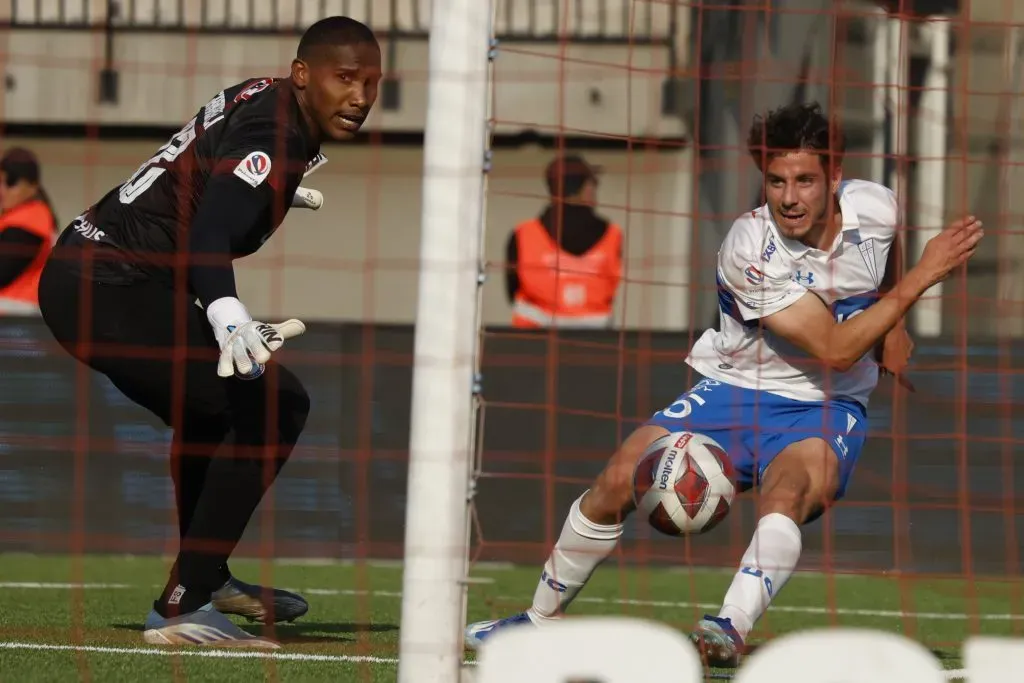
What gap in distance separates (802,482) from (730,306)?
73 cm

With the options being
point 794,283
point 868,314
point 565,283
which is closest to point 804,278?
point 794,283

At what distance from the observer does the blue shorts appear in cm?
557

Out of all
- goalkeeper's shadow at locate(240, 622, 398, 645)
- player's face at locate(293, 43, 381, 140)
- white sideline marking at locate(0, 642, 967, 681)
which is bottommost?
goalkeeper's shadow at locate(240, 622, 398, 645)

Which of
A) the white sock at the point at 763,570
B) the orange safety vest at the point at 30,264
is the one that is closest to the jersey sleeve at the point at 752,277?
the white sock at the point at 763,570

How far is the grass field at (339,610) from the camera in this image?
5008 mm

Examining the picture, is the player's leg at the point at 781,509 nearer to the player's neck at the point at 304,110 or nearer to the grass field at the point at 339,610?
the grass field at the point at 339,610

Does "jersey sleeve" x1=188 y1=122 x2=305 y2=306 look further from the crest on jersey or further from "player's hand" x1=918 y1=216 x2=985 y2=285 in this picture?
"player's hand" x1=918 y1=216 x2=985 y2=285

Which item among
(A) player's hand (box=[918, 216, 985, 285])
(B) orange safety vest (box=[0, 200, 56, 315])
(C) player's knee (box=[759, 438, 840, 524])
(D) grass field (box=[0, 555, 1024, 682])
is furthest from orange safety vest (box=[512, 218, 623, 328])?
(A) player's hand (box=[918, 216, 985, 285])

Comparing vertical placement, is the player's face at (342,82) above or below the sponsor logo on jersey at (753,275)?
above

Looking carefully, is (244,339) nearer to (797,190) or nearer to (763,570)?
(763,570)

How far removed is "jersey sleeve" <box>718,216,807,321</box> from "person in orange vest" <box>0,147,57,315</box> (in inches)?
140

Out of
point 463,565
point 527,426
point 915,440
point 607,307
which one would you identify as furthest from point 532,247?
point 463,565

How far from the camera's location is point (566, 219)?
34.4ft

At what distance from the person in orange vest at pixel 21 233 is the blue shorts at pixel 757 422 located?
11.5ft
